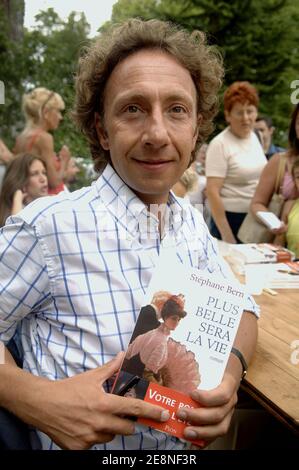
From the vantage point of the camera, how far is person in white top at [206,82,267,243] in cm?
365

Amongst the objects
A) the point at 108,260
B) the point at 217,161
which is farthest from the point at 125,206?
the point at 217,161

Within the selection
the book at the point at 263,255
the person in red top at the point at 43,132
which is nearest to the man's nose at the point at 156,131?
the book at the point at 263,255

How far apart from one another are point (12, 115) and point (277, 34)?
7.32 metres

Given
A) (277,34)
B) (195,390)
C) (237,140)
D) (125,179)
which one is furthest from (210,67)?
(277,34)

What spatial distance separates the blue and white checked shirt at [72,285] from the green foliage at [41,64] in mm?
5068

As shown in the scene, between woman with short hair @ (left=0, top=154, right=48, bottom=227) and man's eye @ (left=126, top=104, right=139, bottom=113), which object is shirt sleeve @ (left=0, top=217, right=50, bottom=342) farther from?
woman with short hair @ (left=0, top=154, right=48, bottom=227)

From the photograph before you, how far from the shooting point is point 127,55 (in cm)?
126

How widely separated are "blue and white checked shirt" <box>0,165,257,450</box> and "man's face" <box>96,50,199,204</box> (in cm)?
13

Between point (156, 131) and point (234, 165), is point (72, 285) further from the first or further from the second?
point (234, 165)

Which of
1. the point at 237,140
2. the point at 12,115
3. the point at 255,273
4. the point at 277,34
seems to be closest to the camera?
the point at 255,273

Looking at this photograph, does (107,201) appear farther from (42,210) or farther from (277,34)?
(277,34)

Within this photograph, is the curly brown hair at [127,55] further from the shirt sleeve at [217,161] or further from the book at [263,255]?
the shirt sleeve at [217,161]

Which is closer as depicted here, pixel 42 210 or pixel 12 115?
pixel 42 210

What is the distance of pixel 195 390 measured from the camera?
3.50ft
